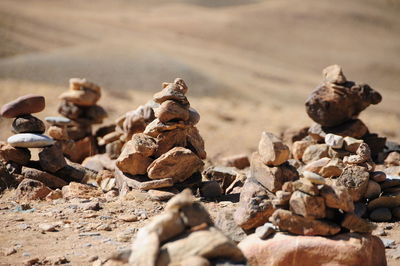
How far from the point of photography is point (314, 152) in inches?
410

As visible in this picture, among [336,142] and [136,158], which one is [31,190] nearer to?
[136,158]

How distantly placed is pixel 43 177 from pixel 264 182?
4.30m

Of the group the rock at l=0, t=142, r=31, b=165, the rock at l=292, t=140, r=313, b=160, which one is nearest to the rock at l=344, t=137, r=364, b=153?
the rock at l=292, t=140, r=313, b=160

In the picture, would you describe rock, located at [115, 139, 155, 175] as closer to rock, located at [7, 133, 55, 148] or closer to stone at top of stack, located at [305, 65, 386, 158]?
rock, located at [7, 133, 55, 148]

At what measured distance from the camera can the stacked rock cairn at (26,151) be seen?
30.7 ft

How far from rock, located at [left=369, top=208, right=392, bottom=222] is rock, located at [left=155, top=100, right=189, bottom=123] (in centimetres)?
345

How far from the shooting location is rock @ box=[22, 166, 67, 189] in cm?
929

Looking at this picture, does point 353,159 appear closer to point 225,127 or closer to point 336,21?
point 225,127

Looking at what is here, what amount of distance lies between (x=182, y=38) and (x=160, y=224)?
3988 cm

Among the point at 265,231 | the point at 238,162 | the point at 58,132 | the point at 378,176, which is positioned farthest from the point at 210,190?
the point at 58,132

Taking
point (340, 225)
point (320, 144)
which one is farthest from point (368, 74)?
point (340, 225)

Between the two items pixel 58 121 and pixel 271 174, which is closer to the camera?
pixel 271 174

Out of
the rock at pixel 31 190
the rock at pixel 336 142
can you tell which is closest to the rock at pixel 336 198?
the rock at pixel 336 142

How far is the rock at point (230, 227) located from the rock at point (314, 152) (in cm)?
423
